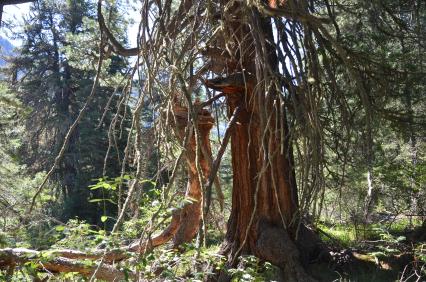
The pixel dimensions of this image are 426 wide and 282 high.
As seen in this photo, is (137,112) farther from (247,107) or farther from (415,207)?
(415,207)

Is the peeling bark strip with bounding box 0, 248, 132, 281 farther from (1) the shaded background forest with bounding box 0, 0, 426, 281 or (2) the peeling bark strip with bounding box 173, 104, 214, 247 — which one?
(2) the peeling bark strip with bounding box 173, 104, 214, 247

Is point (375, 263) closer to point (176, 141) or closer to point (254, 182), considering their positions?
point (254, 182)

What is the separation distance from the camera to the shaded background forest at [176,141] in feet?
12.1

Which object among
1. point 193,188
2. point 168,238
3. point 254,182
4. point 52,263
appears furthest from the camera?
point 168,238

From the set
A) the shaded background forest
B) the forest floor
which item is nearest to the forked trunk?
the shaded background forest

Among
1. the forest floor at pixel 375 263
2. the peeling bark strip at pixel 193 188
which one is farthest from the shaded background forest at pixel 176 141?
the peeling bark strip at pixel 193 188

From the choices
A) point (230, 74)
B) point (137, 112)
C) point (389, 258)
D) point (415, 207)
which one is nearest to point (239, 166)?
point (230, 74)

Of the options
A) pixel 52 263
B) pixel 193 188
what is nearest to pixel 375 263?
pixel 193 188

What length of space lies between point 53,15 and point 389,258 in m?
22.2

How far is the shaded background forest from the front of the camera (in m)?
3.70

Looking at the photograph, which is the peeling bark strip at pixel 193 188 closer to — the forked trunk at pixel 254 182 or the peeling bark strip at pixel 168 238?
the peeling bark strip at pixel 168 238

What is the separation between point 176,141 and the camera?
4.91 m

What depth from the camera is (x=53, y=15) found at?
23.7 m

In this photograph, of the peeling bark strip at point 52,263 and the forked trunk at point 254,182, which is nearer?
the peeling bark strip at point 52,263
